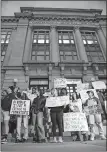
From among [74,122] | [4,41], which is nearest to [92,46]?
[4,41]

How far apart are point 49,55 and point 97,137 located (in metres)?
8.18

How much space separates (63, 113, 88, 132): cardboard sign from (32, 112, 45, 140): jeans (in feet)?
2.72

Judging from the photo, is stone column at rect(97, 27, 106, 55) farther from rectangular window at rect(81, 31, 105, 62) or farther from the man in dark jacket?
the man in dark jacket

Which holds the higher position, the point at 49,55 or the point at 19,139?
the point at 49,55

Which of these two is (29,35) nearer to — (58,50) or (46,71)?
(58,50)

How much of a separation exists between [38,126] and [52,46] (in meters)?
9.06

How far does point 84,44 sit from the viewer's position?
13797 millimetres

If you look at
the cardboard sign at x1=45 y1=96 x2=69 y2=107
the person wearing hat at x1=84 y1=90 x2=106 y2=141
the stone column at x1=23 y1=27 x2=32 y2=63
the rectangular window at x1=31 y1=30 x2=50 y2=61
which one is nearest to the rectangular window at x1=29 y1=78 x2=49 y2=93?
the stone column at x1=23 y1=27 x2=32 y2=63

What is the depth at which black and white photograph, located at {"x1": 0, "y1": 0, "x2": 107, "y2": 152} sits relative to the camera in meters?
4.79

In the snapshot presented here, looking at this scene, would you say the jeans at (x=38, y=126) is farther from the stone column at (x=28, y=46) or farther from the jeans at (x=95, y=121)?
the stone column at (x=28, y=46)

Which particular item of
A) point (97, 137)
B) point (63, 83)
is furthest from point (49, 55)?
point (97, 137)

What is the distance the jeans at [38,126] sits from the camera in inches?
186

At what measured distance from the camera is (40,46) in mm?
13133

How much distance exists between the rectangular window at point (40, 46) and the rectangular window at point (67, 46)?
1290 mm
